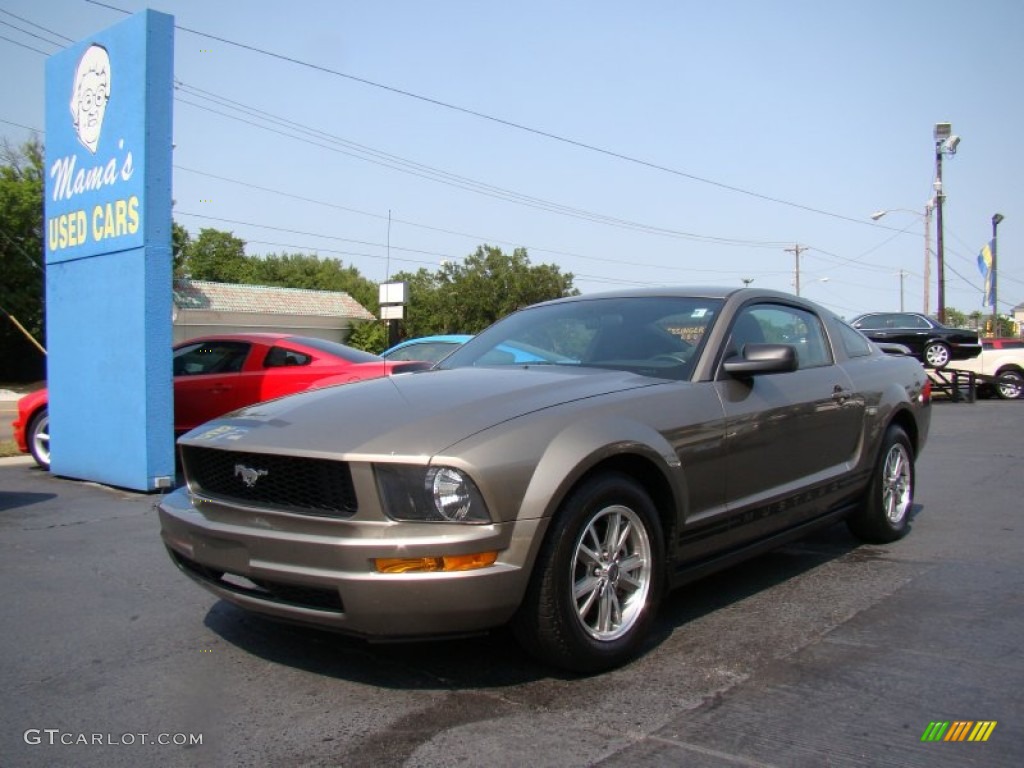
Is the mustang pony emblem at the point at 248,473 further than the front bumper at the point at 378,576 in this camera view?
Yes

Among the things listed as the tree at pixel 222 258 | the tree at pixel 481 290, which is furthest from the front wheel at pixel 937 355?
the tree at pixel 222 258

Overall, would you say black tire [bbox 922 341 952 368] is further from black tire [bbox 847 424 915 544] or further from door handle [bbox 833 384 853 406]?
door handle [bbox 833 384 853 406]

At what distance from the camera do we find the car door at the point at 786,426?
406cm

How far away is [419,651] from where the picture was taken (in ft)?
12.1

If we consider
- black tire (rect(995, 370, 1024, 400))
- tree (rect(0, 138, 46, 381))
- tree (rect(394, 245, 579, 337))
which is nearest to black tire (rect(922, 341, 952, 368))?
black tire (rect(995, 370, 1024, 400))

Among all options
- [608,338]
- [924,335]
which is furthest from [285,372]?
[924,335]

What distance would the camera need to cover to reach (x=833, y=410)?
483 centimetres

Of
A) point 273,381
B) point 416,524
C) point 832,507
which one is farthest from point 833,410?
point 273,381

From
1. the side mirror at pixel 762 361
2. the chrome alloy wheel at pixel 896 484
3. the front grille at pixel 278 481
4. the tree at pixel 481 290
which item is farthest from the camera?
the tree at pixel 481 290

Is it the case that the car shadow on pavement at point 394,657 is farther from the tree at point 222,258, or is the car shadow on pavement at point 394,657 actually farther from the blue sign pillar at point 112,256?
the tree at point 222,258

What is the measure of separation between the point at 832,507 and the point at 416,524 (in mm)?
2866

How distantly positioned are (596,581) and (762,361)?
4.47 ft

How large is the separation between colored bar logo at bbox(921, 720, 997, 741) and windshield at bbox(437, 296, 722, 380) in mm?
1737

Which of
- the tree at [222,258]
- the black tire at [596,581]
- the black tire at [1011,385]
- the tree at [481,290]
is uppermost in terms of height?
the tree at [222,258]
